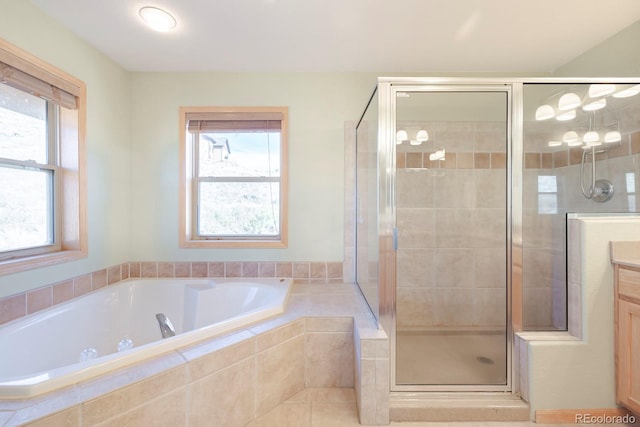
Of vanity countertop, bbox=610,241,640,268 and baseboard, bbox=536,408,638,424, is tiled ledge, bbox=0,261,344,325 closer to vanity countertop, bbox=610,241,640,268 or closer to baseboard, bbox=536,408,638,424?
baseboard, bbox=536,408,638,424

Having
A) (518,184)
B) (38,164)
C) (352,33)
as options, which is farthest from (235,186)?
(518,184)

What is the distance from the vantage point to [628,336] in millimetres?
1308

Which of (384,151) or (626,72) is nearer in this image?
(384,151)

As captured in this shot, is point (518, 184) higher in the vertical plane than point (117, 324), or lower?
higher

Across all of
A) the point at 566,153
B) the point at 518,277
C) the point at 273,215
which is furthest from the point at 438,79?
the point at 273,215

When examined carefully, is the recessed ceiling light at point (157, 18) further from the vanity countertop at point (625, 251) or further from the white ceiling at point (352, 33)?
the vanity countertop at point (625, 251)

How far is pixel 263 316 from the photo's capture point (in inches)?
59.7

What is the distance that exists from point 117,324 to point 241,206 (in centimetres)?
120

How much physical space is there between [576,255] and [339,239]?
4.82ft

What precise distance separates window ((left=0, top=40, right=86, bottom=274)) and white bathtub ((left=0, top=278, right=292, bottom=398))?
0.35 metres

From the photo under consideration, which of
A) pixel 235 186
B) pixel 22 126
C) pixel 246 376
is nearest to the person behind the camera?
pixel 246 376

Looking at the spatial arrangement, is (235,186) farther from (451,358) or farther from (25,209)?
(451,358)

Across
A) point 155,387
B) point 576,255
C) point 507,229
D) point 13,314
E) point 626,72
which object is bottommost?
point 155,387

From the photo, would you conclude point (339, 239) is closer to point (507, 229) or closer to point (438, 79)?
point (507, 229)
